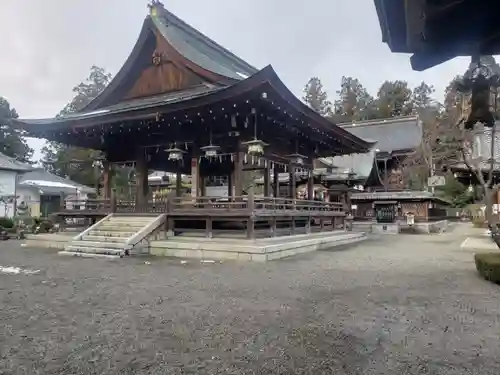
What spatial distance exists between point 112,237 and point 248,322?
903 centimetres

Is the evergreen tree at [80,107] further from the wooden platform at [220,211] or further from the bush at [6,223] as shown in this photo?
the wooden platform at [220,211]

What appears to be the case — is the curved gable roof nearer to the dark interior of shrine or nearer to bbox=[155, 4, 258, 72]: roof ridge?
bbox=[155, 4, 258, 72]: roof ridge

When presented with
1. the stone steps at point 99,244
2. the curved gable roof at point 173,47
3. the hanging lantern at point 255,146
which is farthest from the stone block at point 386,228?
the stone steps at point 99,244

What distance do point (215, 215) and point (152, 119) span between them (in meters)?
3.85

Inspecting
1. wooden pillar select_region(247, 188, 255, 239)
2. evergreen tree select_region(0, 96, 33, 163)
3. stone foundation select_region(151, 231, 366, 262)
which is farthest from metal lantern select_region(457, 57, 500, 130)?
evergreen tree select_region(0, 96, 33, 163)

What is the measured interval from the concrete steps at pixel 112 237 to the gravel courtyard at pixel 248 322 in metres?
2.92

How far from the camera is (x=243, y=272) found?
8922mm

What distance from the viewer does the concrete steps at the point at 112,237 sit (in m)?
11.9

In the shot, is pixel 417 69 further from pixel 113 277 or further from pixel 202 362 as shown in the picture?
pixel 113 277

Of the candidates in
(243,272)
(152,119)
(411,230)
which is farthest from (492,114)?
(411,230)

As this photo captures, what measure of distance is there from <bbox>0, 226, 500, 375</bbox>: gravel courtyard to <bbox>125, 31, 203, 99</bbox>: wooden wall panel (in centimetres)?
897

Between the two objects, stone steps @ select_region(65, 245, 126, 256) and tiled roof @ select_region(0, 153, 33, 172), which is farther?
tiled roof @ select_region(0, 153, 33, 172)

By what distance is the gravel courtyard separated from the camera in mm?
3580

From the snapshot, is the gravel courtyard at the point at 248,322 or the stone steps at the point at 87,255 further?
the stone steps at the point at 87,255
